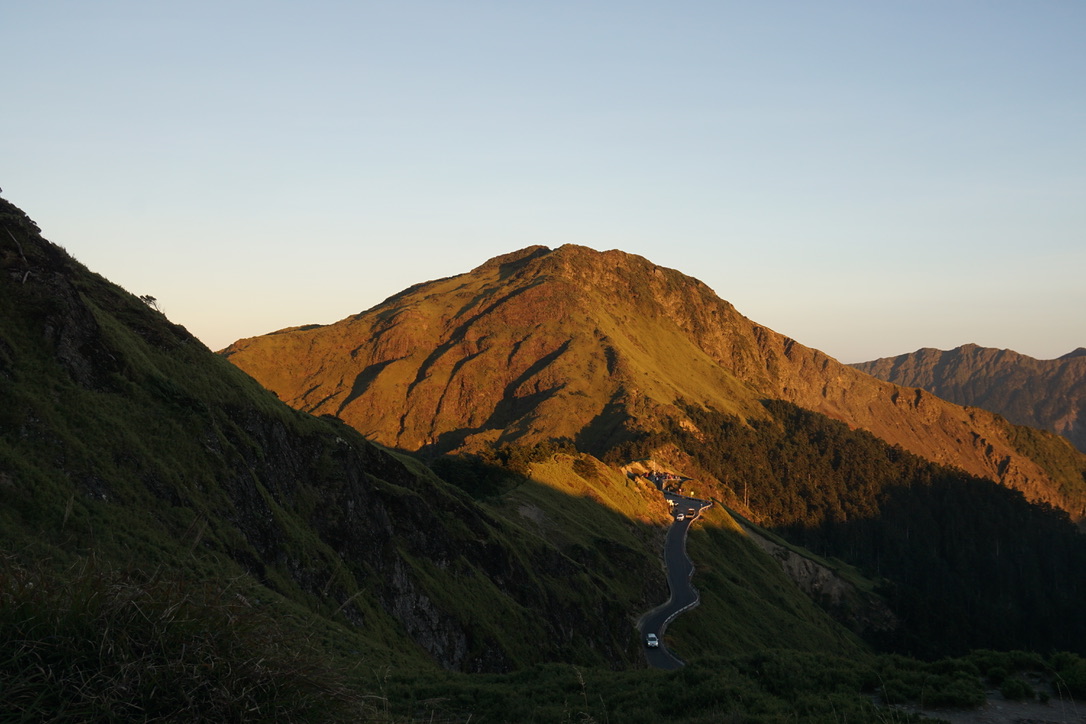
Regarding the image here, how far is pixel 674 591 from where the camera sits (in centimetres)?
7062

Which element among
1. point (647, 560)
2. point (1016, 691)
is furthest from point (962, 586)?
point (1016, 691)

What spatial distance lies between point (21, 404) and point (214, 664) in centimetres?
1846

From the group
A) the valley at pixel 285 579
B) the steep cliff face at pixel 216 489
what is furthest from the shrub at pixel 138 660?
the steep cliff face at pixel 216 489

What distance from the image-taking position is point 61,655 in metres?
5.80

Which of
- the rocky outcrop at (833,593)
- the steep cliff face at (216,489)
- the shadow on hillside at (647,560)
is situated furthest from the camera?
the rocky outcrop at (833,593)

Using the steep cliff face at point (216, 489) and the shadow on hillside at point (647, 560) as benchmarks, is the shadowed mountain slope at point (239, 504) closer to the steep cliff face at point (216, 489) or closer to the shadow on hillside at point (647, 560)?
the steep cliff face at point (216, 489)

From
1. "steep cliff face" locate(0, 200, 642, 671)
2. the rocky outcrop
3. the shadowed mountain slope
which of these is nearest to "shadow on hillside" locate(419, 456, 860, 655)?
the shadowed mountain slope

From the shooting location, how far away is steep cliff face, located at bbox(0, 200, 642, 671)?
1945 cm

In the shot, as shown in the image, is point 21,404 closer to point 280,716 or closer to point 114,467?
point 114,467

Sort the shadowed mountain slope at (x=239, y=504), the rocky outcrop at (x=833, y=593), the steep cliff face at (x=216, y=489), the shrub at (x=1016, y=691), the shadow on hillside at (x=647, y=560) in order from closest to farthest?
the shrub at (x=1016, y=691) < the shadowed mountain slope at (x=239, y=504) < the steep cliff face at (x=216, y=489) < the shadow on hillside at (x=647, y=560) < the rocky outcrop at (x=833, y=593)

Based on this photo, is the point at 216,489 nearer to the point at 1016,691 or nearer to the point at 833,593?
the point at 1016,691

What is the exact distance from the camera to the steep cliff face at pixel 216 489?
19453 millimetres

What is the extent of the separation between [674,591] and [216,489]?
2125 inches

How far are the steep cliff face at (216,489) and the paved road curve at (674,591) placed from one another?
9348mm
